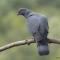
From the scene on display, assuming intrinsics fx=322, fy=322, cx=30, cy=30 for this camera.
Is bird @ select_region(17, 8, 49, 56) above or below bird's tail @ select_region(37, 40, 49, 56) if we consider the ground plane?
above

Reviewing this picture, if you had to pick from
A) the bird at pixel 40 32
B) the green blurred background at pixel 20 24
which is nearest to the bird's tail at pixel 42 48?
the bird at pixel 40 32

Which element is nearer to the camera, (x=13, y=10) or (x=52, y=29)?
(x=52, y=29)

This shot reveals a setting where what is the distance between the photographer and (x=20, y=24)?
11.8 ft

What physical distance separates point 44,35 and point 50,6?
5.27 feet

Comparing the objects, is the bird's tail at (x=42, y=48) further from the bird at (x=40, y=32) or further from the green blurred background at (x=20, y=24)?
the green blurred background at (x=20, y=24)

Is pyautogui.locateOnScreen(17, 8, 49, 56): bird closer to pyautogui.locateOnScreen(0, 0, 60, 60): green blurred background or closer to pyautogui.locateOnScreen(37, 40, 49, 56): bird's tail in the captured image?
pyautogui.locateOnScreen(37, 40, 49, 56): bird's tail

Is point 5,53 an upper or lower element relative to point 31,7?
lower

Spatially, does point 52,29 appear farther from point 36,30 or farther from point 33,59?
point 36,30

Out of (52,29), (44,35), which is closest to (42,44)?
(44,35)

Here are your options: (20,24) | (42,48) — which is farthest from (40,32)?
(20,24)

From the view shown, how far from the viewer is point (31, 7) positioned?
3715mm

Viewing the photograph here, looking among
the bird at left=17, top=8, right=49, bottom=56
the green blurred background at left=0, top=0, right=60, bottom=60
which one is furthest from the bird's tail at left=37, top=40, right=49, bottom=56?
the green blurred background at left=0, top=0, right=60, bottom=60

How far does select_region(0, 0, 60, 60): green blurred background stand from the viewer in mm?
3582

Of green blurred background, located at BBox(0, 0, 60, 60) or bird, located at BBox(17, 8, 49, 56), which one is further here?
green blurred background, located at BBox(0, 0, 60, 60)
